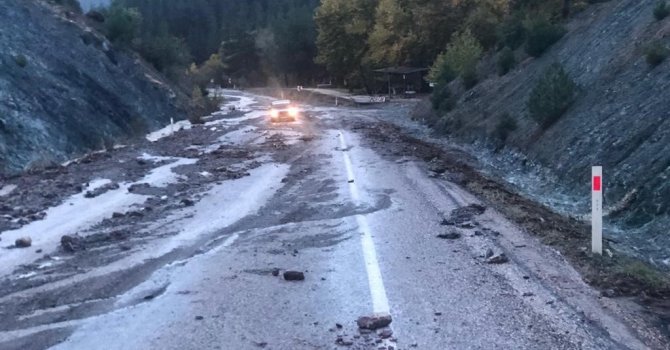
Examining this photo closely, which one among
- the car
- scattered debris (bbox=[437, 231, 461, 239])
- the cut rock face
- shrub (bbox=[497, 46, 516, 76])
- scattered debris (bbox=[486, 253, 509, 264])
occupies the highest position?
shrub (bbox=[497, 46, 516, 76])

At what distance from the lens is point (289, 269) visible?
33.3 ft

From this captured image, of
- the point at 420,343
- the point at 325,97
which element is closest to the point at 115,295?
the point at 420,343

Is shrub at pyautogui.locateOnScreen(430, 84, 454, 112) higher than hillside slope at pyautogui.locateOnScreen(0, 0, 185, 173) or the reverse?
the reverse

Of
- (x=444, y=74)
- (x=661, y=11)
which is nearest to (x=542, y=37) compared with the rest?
(x=661, y=11)

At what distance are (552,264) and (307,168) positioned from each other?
13512 millimetres

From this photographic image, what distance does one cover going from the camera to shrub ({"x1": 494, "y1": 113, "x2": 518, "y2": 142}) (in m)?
27.1

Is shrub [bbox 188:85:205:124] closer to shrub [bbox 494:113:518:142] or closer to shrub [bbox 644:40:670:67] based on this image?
shrub [bbox 494:113:518:142]

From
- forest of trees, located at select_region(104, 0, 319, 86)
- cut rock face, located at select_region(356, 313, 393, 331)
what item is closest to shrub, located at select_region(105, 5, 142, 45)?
forest of trees, located at select_region(104, 0, 319, 86)

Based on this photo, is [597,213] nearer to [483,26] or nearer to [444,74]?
[444,74]

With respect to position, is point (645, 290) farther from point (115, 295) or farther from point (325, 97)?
point (325, 97)

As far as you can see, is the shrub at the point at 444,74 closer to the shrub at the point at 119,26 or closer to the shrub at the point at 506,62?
the shrub at the point at 506,62

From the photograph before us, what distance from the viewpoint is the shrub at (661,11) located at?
2353 centimetres

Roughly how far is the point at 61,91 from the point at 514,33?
22.2m

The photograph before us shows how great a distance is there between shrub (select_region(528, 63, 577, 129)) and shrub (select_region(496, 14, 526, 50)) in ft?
55.9
